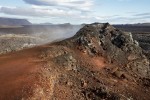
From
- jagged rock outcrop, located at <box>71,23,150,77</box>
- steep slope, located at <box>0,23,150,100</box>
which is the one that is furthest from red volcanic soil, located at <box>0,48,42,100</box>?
jagged rock outcrop, located at <box>71,23,150,77</box>

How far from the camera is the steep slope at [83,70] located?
20.2 m

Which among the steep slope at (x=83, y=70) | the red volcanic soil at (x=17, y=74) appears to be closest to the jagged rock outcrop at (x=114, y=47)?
the steep slope at (x=83, y=70)

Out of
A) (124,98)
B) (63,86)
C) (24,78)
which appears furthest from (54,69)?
(124,98)

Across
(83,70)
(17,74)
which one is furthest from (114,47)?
(17,74)

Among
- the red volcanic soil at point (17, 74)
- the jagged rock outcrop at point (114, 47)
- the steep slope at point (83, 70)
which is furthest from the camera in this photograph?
the jagged rock outcrop at point (114, 47)

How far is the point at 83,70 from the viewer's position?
994 inches

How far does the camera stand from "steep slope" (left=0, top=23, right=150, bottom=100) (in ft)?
66.4

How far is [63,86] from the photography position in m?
22.0

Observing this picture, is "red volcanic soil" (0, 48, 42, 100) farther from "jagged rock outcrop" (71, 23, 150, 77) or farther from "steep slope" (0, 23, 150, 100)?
"jagged rock outcrop" (71, 23, 150, 77)

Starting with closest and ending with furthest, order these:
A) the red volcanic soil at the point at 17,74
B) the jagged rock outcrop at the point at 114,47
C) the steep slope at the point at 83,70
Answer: the red volcanic soil at the point at 17,74 → the steep slope at the point at 83,70 → the jagged rock outcrop at the point at 114,47

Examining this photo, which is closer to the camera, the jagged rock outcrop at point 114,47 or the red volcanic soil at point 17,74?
the red volcanic soil at point 17,74

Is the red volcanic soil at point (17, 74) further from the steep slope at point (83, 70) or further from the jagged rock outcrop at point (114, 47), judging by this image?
the jagged rock outcrop at point (114, 47)

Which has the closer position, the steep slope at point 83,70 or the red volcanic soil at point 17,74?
the red volcanic soil at point 17,74

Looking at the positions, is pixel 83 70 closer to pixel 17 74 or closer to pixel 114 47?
pixel 17 74
